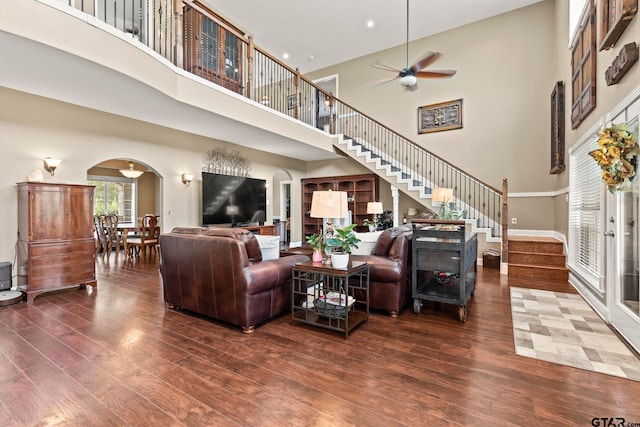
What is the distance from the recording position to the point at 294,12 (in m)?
7.28

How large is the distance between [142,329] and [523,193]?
7.68m

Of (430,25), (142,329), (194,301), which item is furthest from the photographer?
(430,25)

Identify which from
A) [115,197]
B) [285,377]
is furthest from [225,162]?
[285,377]

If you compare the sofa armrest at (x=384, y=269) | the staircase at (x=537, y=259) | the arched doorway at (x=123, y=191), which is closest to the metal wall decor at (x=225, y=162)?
the arched doorway at (x=123, y=191)

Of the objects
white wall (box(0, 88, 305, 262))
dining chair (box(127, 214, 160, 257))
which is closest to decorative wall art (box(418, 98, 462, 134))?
white wall (box(0, 88, 305, 262))

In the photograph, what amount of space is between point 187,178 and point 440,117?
6.42 metres

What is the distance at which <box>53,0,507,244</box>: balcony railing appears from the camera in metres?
5.76

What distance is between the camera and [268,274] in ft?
9.77

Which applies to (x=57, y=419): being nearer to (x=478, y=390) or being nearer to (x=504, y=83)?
(x=478, y=390)

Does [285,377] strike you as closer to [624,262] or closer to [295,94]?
[624,262]

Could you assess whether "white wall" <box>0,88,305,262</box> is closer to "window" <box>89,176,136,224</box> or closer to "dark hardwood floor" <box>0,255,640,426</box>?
"dark hardwood floor" <box>0,255,640,426</box>

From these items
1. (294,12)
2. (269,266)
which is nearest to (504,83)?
(294,12)

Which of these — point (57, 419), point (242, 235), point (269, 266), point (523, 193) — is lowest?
point (57, 419)

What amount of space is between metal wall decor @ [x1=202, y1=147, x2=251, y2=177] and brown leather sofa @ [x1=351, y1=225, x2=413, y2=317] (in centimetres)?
474
